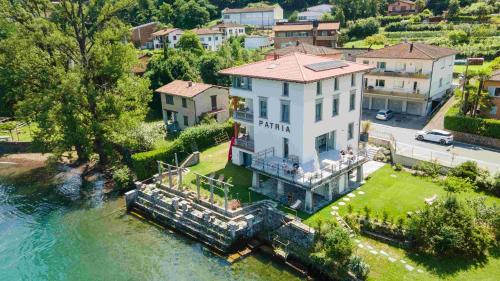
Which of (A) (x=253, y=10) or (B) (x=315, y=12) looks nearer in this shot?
(B) (x=315, y=12)

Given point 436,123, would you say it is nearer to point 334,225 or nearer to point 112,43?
point 334,225

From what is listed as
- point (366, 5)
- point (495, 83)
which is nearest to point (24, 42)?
point (495, 83)

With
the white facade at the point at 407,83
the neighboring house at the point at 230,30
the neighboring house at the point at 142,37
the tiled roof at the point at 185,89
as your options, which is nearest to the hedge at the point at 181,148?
the tiled roof at the point at 185,89

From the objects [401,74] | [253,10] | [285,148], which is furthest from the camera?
[253,10]

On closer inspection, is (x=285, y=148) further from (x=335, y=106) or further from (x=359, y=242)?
(x=359, y=242)

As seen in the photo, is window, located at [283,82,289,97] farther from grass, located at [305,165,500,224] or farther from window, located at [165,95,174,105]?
window, located at [165,95,174,105]

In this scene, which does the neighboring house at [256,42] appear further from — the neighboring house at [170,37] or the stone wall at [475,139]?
the stone wall at [475,139]

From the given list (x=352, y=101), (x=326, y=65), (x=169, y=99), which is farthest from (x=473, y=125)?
(x=169, y=99)
